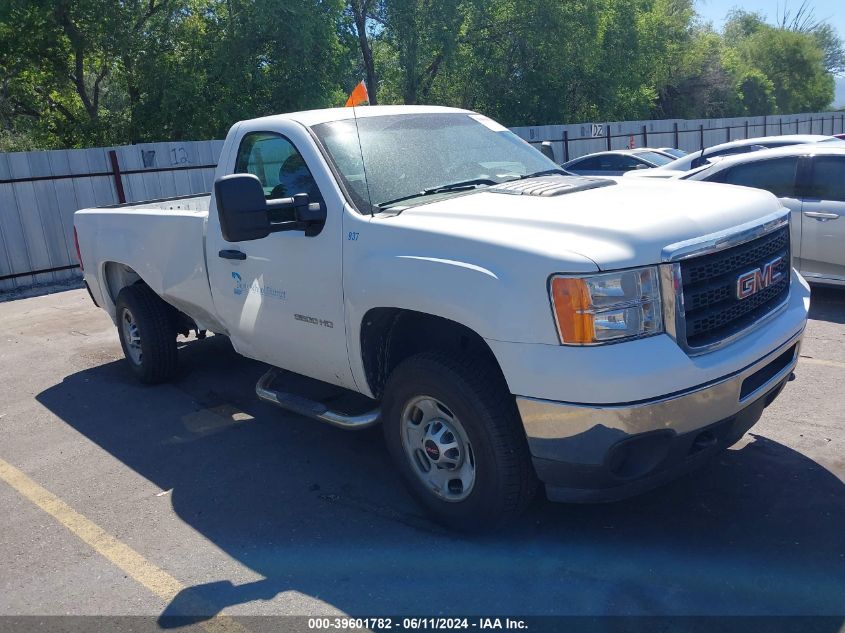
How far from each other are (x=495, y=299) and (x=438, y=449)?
874 millimetres

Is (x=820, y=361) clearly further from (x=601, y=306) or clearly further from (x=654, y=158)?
(x=654, y=158)

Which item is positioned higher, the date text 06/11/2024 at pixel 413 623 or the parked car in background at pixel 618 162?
the parked car in background at pixel 618 162

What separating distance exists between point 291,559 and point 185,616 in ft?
1.84

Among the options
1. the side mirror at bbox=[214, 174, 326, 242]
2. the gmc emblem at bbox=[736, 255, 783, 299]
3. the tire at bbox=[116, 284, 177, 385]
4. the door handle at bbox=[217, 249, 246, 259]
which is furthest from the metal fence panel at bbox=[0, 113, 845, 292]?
the gmc emblem at bbox=[736, 255, 783, 299]

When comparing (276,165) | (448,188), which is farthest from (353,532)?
(276,165)

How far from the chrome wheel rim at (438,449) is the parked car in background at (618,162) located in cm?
1385

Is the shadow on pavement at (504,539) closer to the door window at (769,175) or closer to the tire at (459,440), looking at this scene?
the tire at (459,440)

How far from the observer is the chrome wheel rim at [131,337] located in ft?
21.8

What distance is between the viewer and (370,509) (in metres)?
4.25

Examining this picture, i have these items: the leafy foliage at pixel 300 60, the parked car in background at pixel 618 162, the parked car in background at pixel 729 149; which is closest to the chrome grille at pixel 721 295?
the parked car in background at pixel 729 149

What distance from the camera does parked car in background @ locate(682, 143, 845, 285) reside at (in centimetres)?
753

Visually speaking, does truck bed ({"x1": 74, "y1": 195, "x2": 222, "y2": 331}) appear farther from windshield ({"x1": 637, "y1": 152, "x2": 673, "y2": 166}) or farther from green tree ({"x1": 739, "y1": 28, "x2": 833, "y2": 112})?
green tree ({"x1": 739, "y1": 28, "x2": 833, "y2": 112})

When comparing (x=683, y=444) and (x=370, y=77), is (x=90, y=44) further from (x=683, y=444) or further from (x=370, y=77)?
(x=683, y=444)

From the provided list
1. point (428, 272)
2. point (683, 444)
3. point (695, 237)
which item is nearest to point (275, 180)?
point (428, 272)
